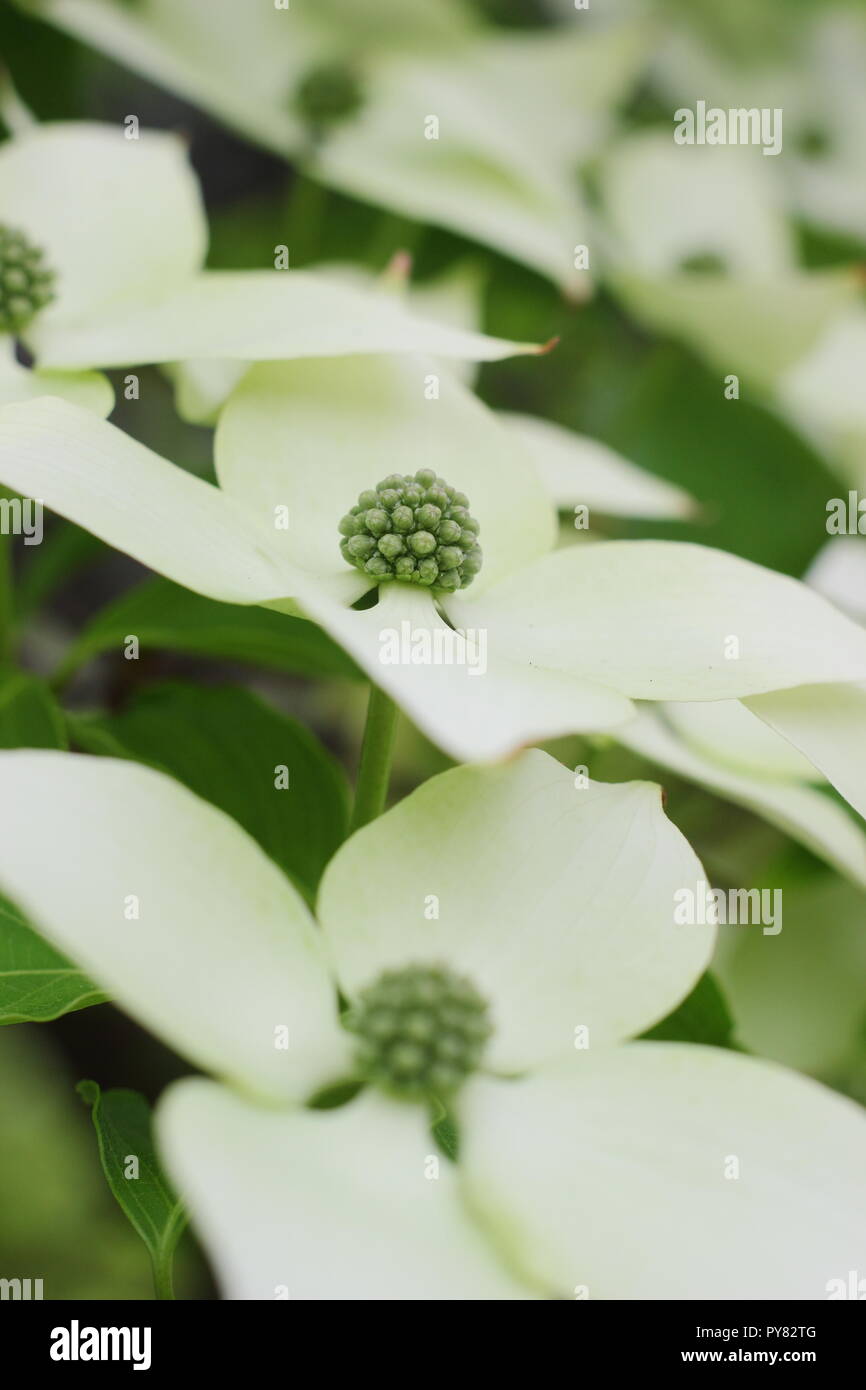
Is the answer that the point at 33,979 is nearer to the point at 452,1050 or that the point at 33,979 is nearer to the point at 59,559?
the point at 452,1050

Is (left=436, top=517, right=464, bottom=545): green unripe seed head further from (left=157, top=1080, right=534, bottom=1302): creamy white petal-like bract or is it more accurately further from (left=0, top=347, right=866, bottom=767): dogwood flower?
(left=157, top=1080, right=534, bottom=1302): creamy white petal-like bract

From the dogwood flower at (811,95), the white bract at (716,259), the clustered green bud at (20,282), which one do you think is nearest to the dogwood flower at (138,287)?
the clustered green bud at (20,282)

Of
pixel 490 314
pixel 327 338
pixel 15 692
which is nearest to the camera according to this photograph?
pixel 327 338

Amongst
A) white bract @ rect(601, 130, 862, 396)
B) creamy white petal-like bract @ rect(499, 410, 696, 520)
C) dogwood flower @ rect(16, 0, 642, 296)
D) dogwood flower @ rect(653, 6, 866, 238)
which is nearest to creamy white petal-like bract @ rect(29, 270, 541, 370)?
creamy white petal-like bract @ rect(499, 410, 696, 520)

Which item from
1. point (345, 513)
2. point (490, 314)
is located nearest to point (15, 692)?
point (345, 513)
